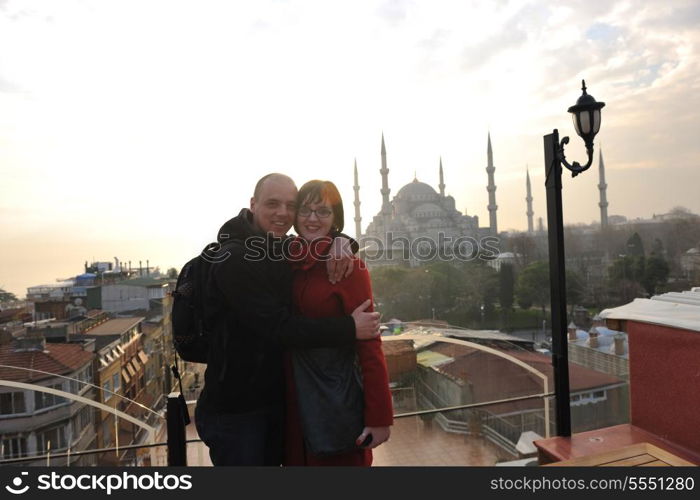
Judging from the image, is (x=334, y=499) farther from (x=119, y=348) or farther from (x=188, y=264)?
(x=119, y=348)

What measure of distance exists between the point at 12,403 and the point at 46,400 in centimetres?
28

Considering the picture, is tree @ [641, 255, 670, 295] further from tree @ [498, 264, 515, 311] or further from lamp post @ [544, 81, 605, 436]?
lamp post @ [544, 81, 605, 436]

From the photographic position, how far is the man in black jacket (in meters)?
1.00

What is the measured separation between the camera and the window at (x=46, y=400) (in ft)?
5.40

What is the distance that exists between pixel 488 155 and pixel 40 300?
2950 centimetres

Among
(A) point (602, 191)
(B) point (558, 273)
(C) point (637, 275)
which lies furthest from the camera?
(A) point (602, 191)

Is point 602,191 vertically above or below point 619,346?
above

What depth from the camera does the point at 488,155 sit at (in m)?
32.2

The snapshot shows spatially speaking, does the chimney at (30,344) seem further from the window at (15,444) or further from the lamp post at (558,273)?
the lamp post at (558,273)

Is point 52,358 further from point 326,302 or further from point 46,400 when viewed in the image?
point 326,302

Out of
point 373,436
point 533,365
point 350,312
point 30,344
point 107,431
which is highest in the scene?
point 350,312

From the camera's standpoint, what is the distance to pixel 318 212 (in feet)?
3.63
